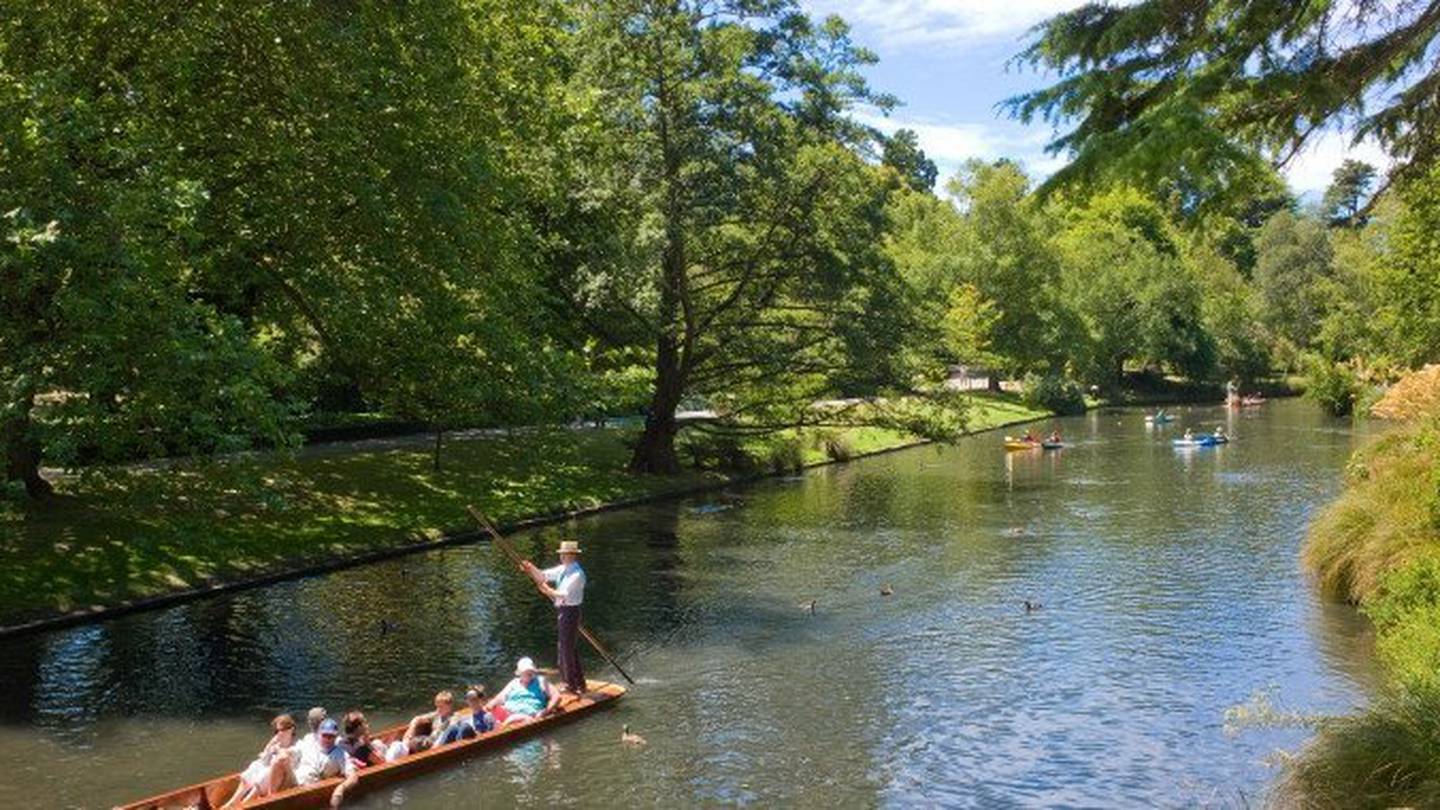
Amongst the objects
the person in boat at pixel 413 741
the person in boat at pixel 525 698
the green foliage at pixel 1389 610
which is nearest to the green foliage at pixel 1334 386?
the green foliage at pixel 1389 610

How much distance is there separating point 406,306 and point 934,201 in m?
74.5

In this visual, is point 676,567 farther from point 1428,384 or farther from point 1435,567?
point 1428,384

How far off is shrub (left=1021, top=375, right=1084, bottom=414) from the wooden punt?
72.1 m

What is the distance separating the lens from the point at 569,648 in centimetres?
1839

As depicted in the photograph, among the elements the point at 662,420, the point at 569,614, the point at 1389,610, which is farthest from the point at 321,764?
the point at 662,420

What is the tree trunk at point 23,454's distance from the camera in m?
19.4

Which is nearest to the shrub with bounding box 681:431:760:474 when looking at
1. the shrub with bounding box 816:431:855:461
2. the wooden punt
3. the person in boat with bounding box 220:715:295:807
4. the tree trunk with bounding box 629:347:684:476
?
the tree trunk with bounding box 629:347:684:476

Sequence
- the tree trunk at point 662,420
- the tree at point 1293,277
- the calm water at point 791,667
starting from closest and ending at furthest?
the calm water at point 791,667 → the tree trunk at point 662,420 → the tree at point 1293,277

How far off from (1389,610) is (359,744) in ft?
49.6

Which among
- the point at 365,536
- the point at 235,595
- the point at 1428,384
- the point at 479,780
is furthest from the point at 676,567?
the point at 1428,384

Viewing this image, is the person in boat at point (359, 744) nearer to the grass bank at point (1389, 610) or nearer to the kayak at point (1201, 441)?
the grass bank at point (1389, 610)

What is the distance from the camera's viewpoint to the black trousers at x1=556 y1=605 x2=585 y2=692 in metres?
18.4

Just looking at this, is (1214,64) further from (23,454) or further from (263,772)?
(23,454)

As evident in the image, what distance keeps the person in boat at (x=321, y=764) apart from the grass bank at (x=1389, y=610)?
1034cm
